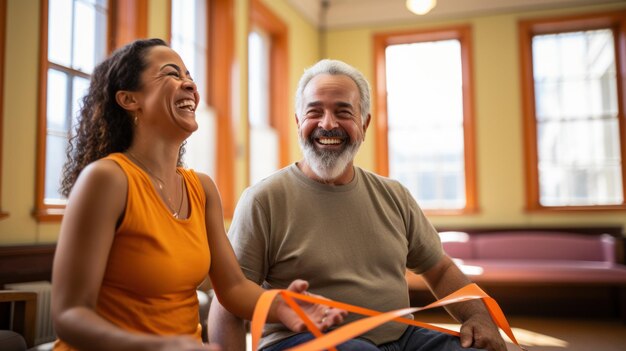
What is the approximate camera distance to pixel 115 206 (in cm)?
116

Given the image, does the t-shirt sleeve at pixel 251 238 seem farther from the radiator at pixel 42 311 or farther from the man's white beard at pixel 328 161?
the radiator at pixel 42 311

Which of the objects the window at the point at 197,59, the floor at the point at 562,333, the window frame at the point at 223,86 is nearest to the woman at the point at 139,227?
the floor at the point at 562,333

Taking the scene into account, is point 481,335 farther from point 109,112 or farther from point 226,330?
point 109,112

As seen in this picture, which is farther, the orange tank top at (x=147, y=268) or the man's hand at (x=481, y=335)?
the man's hand at (x=481, y=335)

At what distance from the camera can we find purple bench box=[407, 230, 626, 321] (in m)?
→ 4.96

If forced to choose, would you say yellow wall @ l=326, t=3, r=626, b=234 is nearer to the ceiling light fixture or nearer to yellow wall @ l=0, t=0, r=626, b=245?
yellow wall @ l=0, t=0, r=626, b=245

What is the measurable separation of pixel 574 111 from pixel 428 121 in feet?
5.65

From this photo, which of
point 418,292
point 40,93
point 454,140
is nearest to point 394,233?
point 40,93

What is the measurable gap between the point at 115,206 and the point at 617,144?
21.8ft

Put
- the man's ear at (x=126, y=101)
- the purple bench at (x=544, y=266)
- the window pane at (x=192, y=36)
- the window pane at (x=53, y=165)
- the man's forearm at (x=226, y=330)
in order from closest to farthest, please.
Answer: the man's ear at (x=126, y=101) < the man's forearm at (x=226, y=330) < the window pane at (x=53, y=165) < the window pane at (x=192, y=36) < the purple bench at (x=544, y=266)

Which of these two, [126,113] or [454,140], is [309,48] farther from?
[126,113]

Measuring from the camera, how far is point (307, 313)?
4.51 feet

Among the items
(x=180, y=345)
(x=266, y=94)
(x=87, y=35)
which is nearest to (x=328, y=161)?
(x=180, y=345)

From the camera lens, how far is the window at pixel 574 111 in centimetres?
646
